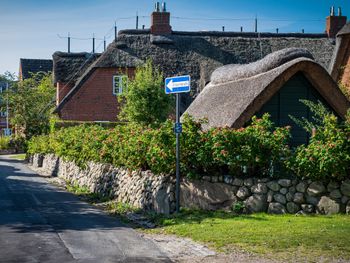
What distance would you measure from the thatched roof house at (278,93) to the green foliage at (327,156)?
439 cm

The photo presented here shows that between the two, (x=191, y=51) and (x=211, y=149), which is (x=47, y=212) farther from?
(x=191, y=51)

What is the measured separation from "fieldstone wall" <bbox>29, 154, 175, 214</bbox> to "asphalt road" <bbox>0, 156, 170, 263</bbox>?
3.24 feet

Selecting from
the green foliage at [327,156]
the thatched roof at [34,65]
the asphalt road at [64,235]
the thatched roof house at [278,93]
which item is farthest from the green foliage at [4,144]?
the green foliage at [327,156]

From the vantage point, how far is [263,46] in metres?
38.1

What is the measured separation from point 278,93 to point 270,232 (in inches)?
353

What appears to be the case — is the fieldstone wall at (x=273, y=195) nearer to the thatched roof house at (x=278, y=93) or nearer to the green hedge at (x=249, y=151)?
the green hedge at (x=249, y=151)

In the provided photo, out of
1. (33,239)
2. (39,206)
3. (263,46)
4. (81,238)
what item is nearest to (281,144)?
(81,238)

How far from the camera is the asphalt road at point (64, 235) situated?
8.89 metres

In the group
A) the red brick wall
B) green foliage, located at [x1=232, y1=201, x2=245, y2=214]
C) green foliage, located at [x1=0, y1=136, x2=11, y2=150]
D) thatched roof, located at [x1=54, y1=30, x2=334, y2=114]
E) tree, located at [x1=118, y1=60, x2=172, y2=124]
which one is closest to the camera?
green foliage, located at [x1=232, y1=201, x2=245, y2=214]

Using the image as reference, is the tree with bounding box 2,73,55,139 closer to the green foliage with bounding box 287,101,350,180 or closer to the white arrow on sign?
the white arrow on sign

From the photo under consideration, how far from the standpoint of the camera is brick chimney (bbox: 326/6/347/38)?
130 ft

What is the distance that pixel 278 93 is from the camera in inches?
720

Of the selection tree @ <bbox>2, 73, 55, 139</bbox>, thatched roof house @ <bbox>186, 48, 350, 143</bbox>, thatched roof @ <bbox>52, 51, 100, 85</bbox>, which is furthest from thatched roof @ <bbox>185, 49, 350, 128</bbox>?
tree @ <bbox>2, 73, 55, 139</bbox>

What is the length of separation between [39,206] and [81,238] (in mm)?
4987
